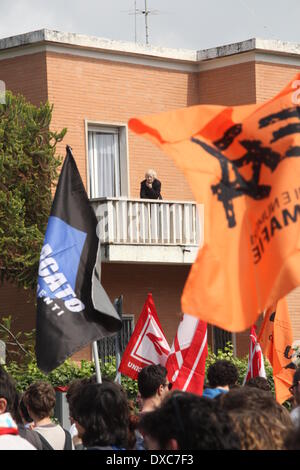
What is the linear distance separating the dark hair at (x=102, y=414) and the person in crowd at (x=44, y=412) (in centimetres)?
181

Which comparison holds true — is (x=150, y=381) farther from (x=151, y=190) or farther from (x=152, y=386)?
(x=151, y=190)

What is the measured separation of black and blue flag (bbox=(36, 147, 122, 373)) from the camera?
980 cm

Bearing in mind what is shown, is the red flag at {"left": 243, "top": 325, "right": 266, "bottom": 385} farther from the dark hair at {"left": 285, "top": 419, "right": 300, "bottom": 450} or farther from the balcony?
the balcony

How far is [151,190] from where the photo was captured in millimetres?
25531

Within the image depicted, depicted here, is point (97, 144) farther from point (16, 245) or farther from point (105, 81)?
point (16, 245)

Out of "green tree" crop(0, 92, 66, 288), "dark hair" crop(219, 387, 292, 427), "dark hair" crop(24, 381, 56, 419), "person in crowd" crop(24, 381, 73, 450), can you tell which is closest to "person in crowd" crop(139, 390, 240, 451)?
"dark hair" crop(219, 387, 292, 427)

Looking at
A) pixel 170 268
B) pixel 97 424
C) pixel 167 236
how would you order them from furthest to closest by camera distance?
pixel 170 268 < pixel 167 236 < pixel 97 424

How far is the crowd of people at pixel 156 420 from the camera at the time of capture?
5.75m

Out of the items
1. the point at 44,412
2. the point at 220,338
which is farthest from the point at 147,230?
A: the point at 44,412

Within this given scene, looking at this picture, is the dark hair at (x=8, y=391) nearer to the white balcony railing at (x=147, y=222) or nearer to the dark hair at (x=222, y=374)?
the dark hair at (x=222, y=374)

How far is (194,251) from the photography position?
26469 mm

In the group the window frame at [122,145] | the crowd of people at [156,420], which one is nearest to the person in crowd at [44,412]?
the crowd of people at [156,420]
